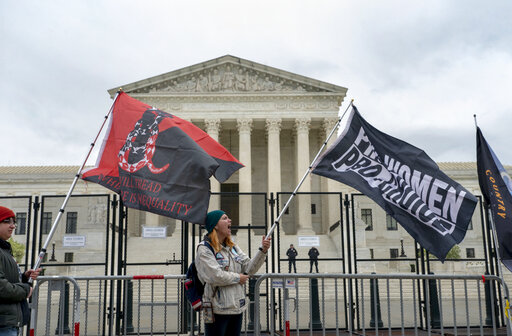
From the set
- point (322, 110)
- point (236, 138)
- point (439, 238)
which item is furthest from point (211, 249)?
point (236, 138)

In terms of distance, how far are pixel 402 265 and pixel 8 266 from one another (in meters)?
9.82

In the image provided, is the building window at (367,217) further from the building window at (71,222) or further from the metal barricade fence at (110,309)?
the building window at (71,222)

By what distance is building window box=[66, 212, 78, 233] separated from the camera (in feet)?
36.5

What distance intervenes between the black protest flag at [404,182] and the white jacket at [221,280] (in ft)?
6.89

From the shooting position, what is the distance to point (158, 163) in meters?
6.93

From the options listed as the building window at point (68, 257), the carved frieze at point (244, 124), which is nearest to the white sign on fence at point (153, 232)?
the building window at point (68, 257)

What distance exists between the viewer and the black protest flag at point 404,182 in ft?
20.1

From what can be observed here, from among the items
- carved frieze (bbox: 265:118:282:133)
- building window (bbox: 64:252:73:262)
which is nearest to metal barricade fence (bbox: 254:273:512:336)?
building window (bbox: 64:252:73:262)

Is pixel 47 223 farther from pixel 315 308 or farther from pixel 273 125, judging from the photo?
pixel 273 125

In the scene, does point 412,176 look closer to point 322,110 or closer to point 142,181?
point 142,181

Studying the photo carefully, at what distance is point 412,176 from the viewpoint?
6559mm

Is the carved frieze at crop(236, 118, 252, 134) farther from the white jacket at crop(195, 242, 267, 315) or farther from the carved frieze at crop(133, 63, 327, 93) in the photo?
the white jacket at crop(195, 242, 267, 315)

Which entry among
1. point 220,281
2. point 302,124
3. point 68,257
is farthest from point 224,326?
point 302,124

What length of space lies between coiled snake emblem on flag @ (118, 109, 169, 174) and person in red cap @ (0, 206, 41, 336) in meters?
2.29
